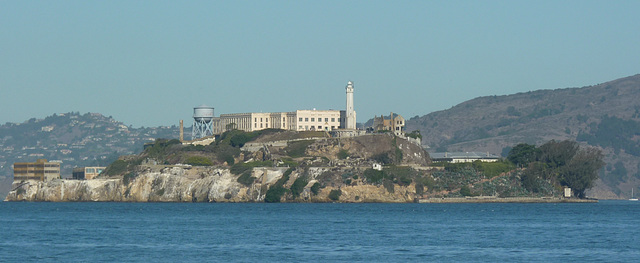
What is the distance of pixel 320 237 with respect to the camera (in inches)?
3494

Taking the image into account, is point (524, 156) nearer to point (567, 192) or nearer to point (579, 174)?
point (567, 192)

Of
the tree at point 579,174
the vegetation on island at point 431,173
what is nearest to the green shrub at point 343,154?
the vegetation on island at point 431,173

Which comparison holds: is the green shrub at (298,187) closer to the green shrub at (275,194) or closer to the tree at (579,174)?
the green shrub at (275,194)

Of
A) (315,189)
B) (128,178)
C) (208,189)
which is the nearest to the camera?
(315,189)

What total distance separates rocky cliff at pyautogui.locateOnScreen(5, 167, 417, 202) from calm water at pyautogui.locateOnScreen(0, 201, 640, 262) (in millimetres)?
36929

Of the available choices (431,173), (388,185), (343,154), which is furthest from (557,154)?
(343,154)

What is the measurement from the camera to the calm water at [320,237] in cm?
7319

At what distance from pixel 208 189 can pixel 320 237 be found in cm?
9382

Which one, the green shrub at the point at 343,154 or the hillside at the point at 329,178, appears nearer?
the hillside at the point at 329,178

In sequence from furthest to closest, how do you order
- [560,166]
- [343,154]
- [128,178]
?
[343,154] → [128,178] → [560,166]

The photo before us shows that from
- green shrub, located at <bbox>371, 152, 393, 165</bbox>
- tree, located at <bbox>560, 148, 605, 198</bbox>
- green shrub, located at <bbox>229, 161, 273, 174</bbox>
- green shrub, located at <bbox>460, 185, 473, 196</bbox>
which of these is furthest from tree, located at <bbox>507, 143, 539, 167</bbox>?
green shrub, located at <bbox>229, 161, 273, 174</bbox>

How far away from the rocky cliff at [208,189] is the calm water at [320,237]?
3693 centimetres

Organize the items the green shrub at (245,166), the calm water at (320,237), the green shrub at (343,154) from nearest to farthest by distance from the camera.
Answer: the calm water at (320,237) < the green shrub at (245,166) < the green shrub at (343,154)

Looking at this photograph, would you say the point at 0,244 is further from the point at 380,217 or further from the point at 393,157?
the point at 393,157
